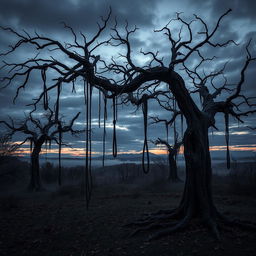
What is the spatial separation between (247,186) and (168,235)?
1109 cm

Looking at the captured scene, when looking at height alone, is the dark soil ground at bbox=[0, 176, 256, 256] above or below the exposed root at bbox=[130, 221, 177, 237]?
below

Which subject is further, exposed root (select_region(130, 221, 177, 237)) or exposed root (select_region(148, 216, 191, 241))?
exposed root (select_region(130, 221, 177, 237))

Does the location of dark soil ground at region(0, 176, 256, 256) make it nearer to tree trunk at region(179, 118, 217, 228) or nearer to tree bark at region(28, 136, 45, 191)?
tree trunk at region(179, 118, 217, 228)

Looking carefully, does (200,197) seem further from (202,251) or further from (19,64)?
(19,64)

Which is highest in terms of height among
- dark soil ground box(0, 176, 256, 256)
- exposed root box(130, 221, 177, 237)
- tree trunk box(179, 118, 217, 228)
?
tree trunk box(179, 118, 217, 228)

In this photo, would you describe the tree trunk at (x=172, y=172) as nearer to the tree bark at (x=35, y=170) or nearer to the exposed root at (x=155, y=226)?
the tree bark at (x=35, y=170)

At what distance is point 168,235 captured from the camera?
6.37m

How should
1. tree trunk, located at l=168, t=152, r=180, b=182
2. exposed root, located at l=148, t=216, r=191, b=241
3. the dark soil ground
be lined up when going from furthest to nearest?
tree trunk, located at l=168, t=152, r=180, b=182, exposed root, located at l=148, t=216, r=191, b=241, the dark soil ground

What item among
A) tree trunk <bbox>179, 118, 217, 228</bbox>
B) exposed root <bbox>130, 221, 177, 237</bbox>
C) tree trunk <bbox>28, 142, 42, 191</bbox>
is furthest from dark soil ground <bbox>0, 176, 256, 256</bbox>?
tree trunk <bbox>28, 142, 42, 191</bbox>

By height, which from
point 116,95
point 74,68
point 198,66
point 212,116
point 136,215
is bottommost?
point 136,215

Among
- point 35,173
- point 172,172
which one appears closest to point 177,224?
point 35,173

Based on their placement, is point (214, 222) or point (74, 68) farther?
point (214, 222)

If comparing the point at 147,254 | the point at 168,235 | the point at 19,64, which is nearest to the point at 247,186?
the point at 168,235

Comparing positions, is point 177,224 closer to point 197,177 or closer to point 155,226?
point 155,226
